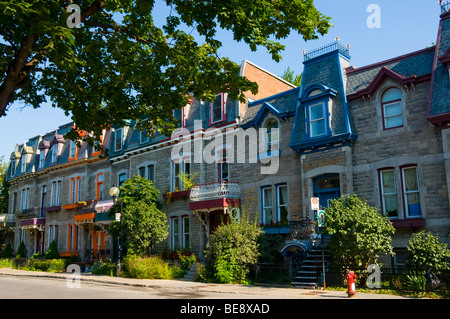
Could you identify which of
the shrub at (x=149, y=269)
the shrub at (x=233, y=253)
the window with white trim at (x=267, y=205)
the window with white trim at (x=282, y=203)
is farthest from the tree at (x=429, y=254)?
the shrub at (x=149, y=269)

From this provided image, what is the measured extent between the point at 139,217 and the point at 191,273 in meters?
4.49

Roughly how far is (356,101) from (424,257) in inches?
311

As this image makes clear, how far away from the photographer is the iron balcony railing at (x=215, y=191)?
23.8 metres

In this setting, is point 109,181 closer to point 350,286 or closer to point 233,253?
point 233,253

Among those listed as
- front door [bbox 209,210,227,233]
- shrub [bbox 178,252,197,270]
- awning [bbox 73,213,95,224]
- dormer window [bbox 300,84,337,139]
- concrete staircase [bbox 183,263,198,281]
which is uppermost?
dormer window [bbox 300,84,337,139]

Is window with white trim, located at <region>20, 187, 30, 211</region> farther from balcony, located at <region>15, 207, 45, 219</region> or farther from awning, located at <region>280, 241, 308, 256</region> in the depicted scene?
awning, located at <region>280, 241, 308, 256</region>

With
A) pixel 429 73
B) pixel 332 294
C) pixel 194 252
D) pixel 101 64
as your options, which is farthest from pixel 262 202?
pixel 101 64

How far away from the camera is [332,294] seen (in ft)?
49.4

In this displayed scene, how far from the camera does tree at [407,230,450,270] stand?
14711 mm

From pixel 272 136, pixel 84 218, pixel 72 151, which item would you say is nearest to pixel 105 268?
pixel 84 218

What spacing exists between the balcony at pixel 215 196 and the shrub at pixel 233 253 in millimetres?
2786

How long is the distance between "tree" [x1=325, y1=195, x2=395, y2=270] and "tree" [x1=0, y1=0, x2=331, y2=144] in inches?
307

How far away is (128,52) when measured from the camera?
1072cm

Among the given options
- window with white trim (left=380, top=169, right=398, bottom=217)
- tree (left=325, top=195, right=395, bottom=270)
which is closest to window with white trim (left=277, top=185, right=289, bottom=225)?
window with white trim (left=380, top=169, right=398, bottom=217)
